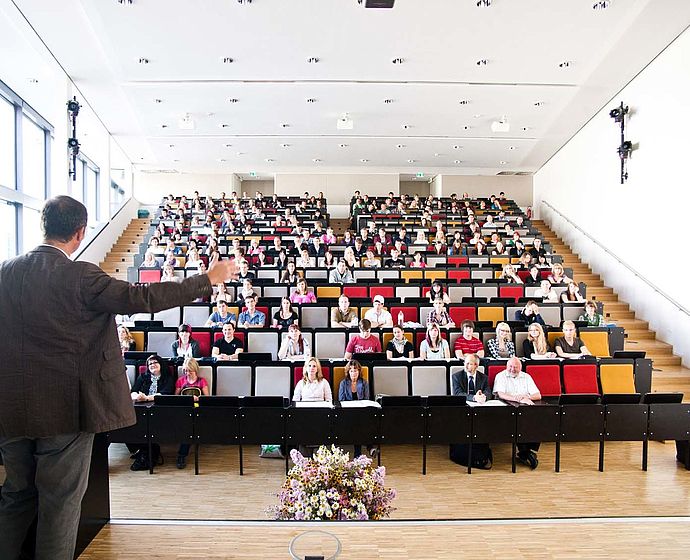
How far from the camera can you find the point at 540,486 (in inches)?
170

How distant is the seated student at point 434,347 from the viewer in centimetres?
589

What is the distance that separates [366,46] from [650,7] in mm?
3884

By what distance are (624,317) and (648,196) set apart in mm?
2014

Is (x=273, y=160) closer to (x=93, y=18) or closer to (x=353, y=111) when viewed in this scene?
(x=353, y=111)

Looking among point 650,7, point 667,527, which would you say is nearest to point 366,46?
point 650,7

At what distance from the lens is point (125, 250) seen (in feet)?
41.3

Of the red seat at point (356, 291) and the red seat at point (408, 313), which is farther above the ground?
the red seat at point (356, 291)

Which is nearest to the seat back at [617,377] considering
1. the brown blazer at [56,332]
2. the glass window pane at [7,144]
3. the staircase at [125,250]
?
the brown blazer at [56,332]

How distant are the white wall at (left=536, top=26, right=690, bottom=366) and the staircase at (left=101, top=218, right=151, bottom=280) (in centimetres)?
919

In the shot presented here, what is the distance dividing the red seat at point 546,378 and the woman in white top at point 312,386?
2.10 metres

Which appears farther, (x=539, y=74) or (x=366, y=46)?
(x=539, y=74)

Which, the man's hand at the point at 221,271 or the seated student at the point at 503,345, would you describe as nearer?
the man's hand at the point at 221,271

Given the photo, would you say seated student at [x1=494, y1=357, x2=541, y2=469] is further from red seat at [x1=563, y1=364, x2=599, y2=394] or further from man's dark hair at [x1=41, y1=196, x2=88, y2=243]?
man's dark hair at [x1=41, y1=196, x2=88, y2=243]

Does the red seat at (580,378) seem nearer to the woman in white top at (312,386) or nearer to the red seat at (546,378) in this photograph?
the red seat at (546,378)
